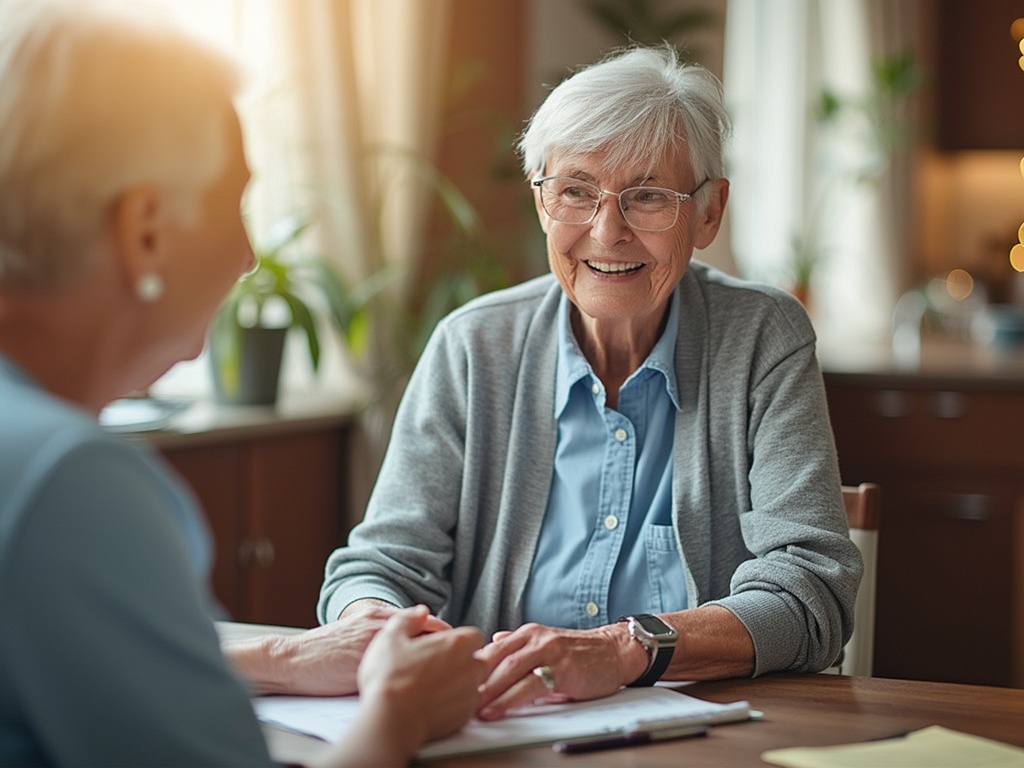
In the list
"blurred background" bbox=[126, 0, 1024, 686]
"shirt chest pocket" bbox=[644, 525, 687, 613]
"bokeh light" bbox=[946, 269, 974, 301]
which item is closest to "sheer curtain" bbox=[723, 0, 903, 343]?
"bokeh light" bbox=[946, 269, 974, 301]

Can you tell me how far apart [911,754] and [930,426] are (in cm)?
270

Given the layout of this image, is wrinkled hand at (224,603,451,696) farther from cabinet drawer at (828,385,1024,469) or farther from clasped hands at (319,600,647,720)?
cabinet drawer at (828,385,1024,469)

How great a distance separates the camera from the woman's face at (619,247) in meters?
1.78

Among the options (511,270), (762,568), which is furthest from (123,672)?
(511,270)

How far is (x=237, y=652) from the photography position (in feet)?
4.61

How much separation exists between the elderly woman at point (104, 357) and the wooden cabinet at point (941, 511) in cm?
298

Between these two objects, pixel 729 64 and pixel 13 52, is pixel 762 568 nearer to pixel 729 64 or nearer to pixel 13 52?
pixel 13 52

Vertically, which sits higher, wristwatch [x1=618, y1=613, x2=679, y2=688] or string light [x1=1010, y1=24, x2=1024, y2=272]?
string light [x1=1010, y1=24, x2=1024, y2=272]

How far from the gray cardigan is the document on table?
0.27 meters

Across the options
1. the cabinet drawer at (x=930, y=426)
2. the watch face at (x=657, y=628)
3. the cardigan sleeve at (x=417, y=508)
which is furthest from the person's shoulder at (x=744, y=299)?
the cabinet drawer at (x=930, y=426)

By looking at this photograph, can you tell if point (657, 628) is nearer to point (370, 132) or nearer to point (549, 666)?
point (549, 666)

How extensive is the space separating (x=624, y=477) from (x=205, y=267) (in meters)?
0.91

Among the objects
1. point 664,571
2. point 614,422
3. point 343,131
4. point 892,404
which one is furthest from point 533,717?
point 892,404

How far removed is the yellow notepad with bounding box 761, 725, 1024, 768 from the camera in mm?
1161
